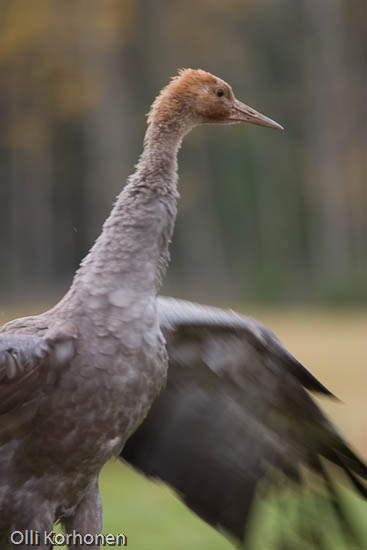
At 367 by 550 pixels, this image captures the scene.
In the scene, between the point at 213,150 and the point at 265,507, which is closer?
the point at 265,507

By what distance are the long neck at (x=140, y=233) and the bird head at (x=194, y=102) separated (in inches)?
3.2

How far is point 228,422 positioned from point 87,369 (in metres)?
1.16

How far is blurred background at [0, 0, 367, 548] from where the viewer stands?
772 inches

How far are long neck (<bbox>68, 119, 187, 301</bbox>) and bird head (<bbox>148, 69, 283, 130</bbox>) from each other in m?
0.08

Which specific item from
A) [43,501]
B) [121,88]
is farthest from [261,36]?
[43,501]

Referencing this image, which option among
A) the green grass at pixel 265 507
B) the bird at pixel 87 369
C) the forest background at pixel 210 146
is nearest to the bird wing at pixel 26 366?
the bird at pixel 87 369

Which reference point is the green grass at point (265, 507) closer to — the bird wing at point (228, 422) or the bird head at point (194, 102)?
the bird wing at point (228, 422)

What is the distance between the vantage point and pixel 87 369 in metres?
3.60

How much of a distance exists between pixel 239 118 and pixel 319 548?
1807mm

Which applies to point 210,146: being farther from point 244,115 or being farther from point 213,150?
point 244,115

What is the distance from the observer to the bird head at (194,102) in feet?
13.2

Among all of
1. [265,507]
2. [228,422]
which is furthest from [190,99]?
[265,507]

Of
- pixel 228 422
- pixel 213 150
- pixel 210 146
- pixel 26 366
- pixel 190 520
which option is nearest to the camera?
pixel 26 366

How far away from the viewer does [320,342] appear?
14.6m
